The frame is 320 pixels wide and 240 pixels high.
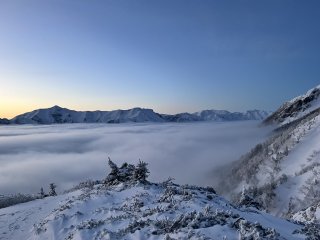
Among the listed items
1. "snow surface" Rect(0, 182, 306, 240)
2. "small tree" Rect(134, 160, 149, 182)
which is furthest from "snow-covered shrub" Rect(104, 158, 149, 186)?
"snow surface" Rect(0, 182, 306, 240)

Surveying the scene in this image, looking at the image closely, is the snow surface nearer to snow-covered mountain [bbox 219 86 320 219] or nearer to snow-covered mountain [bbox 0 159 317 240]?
snow-covered mountain [bbox 0 159 317 240]

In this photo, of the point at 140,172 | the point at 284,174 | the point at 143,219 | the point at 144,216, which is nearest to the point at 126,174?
the point at 140,172

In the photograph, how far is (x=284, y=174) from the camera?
150m

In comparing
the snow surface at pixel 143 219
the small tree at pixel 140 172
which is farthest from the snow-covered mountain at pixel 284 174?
the snow surface at pixel 143 219

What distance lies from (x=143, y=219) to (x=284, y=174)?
138 metres

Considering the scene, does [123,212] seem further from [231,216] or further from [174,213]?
[231,216]

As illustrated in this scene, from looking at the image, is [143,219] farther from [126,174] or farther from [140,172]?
[126,174]

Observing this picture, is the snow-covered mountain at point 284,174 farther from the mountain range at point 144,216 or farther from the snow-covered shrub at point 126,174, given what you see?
the mountain range at point 144,216

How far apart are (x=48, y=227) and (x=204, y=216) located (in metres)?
10.3

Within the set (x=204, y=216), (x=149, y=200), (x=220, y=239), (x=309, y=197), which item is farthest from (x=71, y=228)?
(x=309, y=197)

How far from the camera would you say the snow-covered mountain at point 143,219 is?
734 inches

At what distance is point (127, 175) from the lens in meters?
35.9

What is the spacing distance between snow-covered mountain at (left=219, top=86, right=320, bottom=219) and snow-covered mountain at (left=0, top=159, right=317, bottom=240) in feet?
303

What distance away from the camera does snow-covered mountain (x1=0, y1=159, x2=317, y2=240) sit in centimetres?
1864
